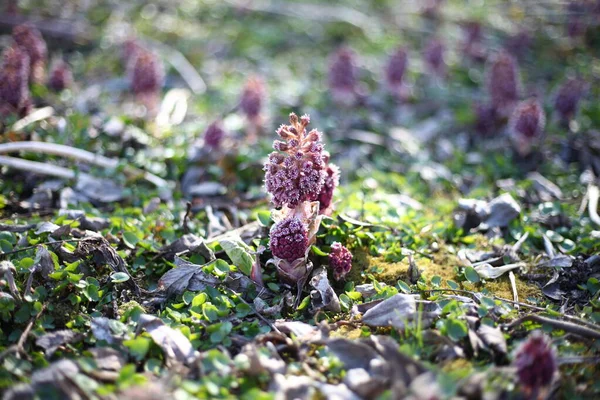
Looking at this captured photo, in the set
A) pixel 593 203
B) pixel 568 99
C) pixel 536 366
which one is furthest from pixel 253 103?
pixel 536 366

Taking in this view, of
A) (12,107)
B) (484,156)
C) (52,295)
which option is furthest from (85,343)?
(484,156)

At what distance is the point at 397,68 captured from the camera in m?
6.22

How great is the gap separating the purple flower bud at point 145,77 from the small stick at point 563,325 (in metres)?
3.89

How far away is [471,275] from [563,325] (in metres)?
0.62

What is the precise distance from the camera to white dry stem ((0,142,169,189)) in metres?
3.77

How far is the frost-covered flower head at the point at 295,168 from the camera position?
2.65 meters

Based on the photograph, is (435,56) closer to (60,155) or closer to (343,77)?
(343,77)

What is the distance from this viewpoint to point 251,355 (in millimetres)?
2170

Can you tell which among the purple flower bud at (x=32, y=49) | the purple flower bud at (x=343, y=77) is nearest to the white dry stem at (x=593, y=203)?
the purple flower bud at (x=343, y=77)

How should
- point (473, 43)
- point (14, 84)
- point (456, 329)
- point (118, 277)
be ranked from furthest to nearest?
1. point (473, 43)
2. point (14, 84)
3. point (118, 277)
4. point (456, 329)

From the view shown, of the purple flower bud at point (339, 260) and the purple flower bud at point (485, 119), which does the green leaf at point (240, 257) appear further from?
the purple flower bud at point (485, 119)

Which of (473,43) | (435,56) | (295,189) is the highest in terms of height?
(473,43)

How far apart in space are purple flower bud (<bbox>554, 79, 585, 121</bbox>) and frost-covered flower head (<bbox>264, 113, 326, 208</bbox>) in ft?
11.9

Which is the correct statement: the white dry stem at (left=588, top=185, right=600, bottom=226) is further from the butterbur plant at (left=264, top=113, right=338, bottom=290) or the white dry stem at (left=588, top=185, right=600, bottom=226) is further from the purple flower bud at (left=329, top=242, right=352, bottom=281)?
the butterbur plant at (left=264, top=113, right=338, bottom=290)
